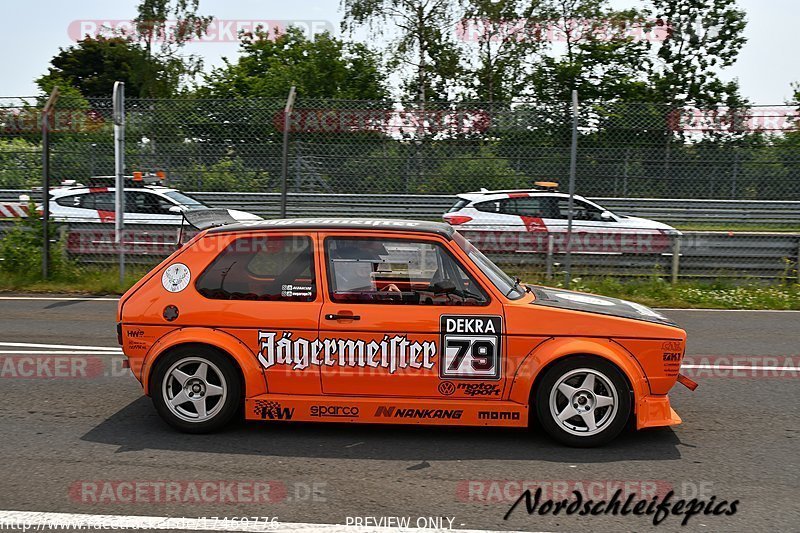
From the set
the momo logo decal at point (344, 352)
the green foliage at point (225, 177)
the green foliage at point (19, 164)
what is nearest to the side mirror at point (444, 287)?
the momo logo decal at point (344, 352)

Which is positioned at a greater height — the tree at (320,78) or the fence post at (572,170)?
the tree at (320,78)

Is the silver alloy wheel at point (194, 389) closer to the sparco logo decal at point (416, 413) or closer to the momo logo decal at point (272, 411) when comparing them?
the momo logo decal at point (272, 411)

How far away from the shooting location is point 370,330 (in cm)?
548

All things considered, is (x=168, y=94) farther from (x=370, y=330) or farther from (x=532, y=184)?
(x=370, y=330)

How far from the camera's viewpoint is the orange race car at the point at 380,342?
5.43m

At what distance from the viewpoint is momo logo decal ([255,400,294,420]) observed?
Result: 18.3 feet

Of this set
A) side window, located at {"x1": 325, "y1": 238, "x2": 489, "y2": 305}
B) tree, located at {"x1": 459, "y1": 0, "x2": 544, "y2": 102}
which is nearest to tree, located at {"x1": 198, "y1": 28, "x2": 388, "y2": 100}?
tree, located at {"x1": 459, "y1": 0, "x2": 544, "y2": 102}

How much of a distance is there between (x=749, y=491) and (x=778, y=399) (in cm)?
240

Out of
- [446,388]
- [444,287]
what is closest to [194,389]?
[446,388]

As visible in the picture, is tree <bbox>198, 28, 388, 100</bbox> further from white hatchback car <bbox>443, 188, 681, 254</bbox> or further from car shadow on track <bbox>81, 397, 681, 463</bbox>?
car shadow on track <bbox>81, 397, 681, 463</bbox>

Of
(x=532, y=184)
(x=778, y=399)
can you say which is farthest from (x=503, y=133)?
(x=778, y=399)

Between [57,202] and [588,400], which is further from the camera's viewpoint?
[57,202]

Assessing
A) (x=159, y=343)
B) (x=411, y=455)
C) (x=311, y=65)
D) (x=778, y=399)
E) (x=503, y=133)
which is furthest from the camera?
(x=311, y=65)

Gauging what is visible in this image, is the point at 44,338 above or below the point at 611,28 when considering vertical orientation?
below
